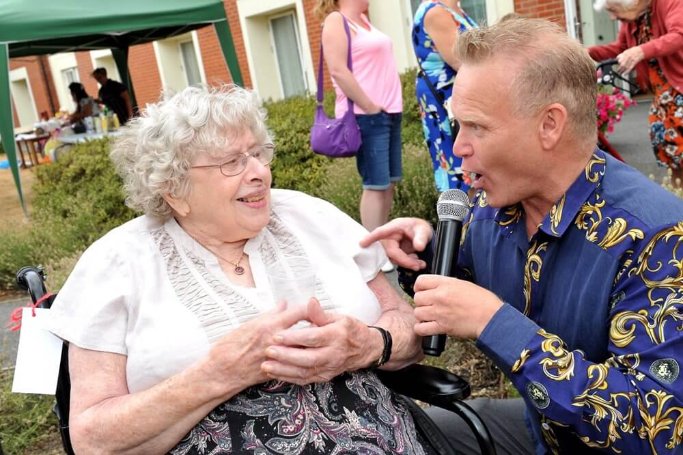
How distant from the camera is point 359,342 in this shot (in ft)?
6.14

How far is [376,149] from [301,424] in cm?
300

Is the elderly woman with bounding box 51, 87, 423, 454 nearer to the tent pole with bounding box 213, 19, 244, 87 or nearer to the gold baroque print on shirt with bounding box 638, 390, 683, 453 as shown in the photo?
the gold baroque print on shirt with bounding box 638, 390, 683, 453

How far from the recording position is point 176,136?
2088 millimetres

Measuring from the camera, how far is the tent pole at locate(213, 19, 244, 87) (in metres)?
9.33

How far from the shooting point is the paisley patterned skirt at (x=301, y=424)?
5.99 ft

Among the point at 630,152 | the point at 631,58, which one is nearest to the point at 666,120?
the point at 631,58

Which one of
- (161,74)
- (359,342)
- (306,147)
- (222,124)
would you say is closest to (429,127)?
(222,124)

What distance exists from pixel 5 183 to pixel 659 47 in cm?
1679

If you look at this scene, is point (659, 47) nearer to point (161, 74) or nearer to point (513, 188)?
point (513, 188)

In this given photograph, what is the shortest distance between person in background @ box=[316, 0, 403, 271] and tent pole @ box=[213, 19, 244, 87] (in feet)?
16.0

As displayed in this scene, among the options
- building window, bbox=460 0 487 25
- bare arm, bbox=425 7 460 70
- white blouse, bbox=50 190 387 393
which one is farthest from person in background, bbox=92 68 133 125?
white blouse, bbox=50 190 387 393

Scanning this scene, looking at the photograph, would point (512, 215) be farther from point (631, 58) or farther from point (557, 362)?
point (631, 58)

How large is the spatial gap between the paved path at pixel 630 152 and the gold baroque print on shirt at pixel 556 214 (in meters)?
2.69

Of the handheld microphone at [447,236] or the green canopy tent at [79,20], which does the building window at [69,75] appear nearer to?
the green canopy tent at [79,20]
